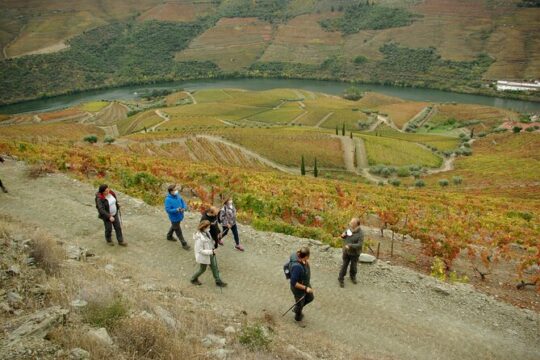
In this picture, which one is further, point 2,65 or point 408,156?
point 2,65

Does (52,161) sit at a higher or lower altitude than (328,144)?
higher

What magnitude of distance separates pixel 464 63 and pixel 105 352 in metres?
Result: 205

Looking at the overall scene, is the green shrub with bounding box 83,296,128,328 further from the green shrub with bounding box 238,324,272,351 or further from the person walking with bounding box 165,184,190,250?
the person walking with bounding box 165,184,190,250

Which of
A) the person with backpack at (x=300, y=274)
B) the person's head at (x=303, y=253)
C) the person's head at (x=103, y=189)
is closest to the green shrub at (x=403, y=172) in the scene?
the person's head at (x=103, y=189)

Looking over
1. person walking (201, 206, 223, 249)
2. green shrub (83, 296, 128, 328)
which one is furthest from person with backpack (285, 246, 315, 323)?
green shrub (83, 296, 128, 328)

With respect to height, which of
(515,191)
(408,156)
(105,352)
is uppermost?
(105,352)

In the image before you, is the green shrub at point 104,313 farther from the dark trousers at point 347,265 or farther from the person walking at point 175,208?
the dark trousers at point 347,265

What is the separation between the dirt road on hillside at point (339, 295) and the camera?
418 inches

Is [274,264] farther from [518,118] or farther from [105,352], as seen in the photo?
[518,118]

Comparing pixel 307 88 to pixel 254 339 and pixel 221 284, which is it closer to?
pixel 221 284

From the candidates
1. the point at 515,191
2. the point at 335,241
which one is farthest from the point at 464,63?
the point at 335,241

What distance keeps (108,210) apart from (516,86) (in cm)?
17992

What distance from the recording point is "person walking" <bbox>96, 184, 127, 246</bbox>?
13.2 metres

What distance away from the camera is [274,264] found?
13.7 meters
